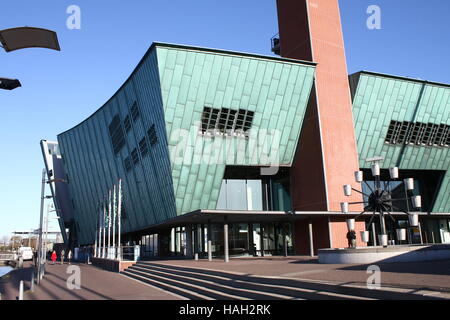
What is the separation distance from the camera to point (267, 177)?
36000 mm

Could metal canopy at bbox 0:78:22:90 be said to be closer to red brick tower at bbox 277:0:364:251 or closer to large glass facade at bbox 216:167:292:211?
red brick tower at bbox 277:0:364:251

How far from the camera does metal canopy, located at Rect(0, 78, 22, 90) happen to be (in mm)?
6621

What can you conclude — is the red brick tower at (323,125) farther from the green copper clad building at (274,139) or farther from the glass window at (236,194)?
the glass window at (236,194)

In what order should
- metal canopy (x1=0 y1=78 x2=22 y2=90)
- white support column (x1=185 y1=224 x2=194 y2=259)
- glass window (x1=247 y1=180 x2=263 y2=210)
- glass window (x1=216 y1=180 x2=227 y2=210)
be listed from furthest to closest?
1. glass window (x1=247 y1=180 x2=263 y2=210)
2. glass window (x1=216 y1=180 x2=227 y2=210)
3. white support column (x1=185 y1=224 x2=194 y2=259)
4. metal canopy (x1=0 y1=78 x2=22 y2=90)

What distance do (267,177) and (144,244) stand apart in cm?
2169

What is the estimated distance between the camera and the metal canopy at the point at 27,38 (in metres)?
5.84

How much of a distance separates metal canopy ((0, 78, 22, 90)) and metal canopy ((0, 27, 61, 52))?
1.89ft

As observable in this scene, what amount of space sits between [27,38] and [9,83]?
103cm

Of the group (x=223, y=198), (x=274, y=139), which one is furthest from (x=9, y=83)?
(x=223, y=198)

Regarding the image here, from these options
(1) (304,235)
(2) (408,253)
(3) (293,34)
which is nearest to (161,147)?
(1) (304,235)

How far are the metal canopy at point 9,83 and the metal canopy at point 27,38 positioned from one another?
0.58 m

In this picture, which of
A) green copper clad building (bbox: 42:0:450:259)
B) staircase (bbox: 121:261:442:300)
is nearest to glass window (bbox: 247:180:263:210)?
green copper clad building (bbox: 42:0:450:259)

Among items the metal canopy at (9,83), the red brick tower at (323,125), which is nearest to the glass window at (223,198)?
the red brick tower at (323,125)

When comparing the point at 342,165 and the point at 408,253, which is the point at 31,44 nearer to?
the point at 408,253
